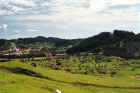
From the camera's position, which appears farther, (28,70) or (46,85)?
(28,70)

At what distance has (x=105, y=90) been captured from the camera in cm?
5134

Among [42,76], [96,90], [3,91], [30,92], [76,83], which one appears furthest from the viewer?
[42,76]

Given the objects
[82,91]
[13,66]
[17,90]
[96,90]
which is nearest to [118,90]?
[96,90]

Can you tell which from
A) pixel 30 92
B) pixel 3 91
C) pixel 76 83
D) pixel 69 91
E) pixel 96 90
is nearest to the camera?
pixel 3 91

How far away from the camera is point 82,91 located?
4881 cm

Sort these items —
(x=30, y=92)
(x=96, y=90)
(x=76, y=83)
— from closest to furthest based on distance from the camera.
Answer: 1. (x=30, y=92)
2. (x=96, y=90)
3. (x=76, y=83)

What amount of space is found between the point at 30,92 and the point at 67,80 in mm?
23072

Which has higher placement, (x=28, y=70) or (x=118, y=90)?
(x=28, y=70)

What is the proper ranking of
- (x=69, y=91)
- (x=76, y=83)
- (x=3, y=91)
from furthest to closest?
(x=76, y=83) < (x=69, y=91) < (x=3, y=91)

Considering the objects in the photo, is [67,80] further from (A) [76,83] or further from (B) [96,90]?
(B) [96,90]

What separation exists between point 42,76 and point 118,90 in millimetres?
28022

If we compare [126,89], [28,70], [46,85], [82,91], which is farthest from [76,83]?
[28,70]

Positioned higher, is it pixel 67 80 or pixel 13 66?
pixel 13 66

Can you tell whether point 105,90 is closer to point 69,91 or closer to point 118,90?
point 118,90
